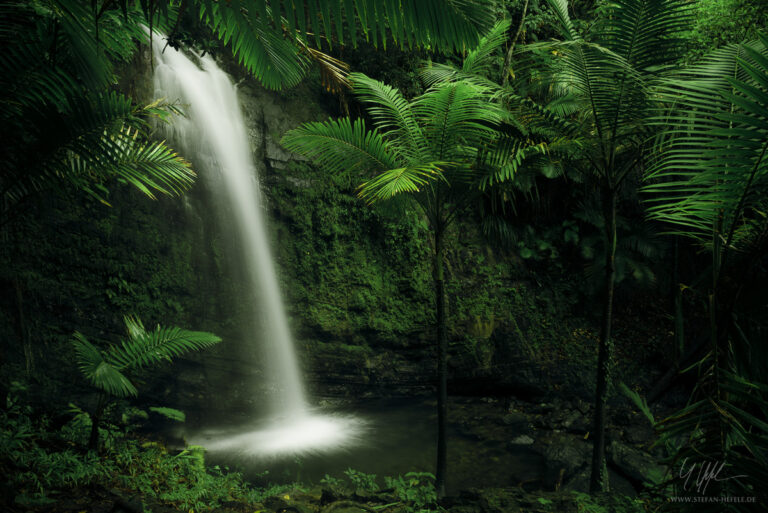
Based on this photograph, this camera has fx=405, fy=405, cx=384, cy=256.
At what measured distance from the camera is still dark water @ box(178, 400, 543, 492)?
464 centimetres

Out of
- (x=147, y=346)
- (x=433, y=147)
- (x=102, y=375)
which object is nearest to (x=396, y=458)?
(x=147, y=346)

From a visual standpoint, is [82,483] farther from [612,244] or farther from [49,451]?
[612,244]

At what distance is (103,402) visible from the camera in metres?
3.37

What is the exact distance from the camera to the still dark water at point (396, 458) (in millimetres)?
4643

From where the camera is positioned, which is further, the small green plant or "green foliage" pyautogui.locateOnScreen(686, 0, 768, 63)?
"green foliage" pyautogui.locateOnScreen(686, 0, 768, 63)

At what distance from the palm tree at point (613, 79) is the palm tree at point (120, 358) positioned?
3.95 meters

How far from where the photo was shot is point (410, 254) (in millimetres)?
7375

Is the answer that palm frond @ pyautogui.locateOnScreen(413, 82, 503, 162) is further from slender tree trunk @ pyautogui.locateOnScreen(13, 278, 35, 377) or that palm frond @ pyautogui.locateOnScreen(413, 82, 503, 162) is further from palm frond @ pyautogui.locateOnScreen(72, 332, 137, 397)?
slender tree trunk @ pyautogui.locateOnScreen(13, 278, 35, 377)

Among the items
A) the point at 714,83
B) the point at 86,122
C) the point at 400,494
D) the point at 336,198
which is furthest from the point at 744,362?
the point at 336,198

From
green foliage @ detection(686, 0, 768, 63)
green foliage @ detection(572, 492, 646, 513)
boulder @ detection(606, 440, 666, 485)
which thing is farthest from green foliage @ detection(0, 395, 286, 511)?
green foliage @ detection(686, 0, 768, 63)

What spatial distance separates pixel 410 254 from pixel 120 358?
4.86 meters

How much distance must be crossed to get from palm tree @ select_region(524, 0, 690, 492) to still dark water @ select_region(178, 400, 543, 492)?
1.39m

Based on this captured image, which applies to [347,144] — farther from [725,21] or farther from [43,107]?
[725,21]

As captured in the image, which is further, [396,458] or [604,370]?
[396,458]
